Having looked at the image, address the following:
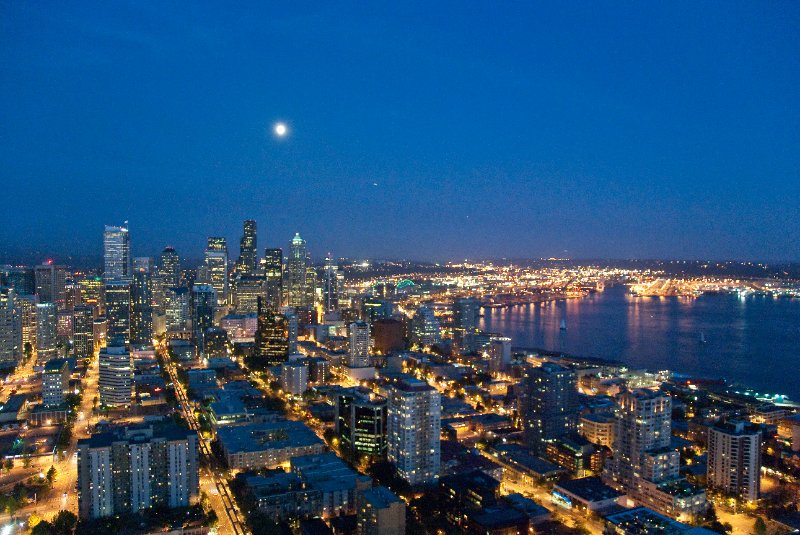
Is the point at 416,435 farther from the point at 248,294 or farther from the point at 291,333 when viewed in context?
the point at 248,294

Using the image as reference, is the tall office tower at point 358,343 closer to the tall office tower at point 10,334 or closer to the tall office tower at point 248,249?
the tall office tower at point 10,334

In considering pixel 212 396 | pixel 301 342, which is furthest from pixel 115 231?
pixel 212 396

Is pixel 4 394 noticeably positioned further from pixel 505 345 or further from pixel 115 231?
pixel 115 231

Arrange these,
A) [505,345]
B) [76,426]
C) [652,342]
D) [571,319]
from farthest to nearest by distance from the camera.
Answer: [571,319] < [652,342] < [505,345] < [76,426]

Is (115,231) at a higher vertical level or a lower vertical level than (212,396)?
higher

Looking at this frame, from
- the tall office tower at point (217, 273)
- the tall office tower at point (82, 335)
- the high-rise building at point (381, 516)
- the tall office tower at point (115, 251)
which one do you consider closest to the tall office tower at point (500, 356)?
the high-rise building at point (381, 516)

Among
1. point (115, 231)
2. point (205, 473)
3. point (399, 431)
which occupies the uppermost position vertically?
point (115, 231)

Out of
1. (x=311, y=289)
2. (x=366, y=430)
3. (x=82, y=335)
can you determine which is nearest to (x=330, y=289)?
(x=311, y=289)

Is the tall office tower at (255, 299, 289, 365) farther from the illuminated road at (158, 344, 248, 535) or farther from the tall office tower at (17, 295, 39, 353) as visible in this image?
the tall office tower at (17, 295, 39, 353)
